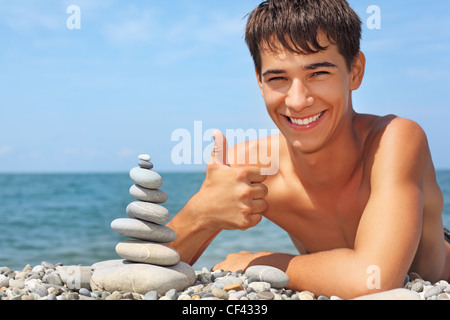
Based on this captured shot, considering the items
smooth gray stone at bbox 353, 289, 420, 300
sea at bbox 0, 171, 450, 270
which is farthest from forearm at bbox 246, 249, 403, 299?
sea at bbox 0, 171, 450, 270

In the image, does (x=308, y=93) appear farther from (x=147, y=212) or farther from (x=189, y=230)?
(x=189, y=230)

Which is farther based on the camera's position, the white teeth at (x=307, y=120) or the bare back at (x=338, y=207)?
the bare back at (x=338, y=207)

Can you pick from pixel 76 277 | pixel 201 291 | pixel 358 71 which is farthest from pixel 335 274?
pixel 76 277

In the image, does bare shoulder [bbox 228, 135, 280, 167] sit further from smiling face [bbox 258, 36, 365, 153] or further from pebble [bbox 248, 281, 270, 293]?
pebble [bbox 248, 281, 270, 293]

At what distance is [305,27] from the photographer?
11.1 ft

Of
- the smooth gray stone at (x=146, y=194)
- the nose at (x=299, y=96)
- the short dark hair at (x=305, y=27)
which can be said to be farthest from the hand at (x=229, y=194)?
the short dark hair at (x=305, y=27)

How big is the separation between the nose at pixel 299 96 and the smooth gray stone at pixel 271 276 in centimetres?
121

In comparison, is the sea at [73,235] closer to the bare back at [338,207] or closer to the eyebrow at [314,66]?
the bare back at [338,207]

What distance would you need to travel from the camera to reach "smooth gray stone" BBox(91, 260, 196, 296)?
130 inches

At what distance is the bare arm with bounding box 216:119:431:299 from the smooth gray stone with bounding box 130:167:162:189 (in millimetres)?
1173

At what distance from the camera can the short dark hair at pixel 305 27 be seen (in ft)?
11.1

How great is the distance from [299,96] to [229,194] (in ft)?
3.53
